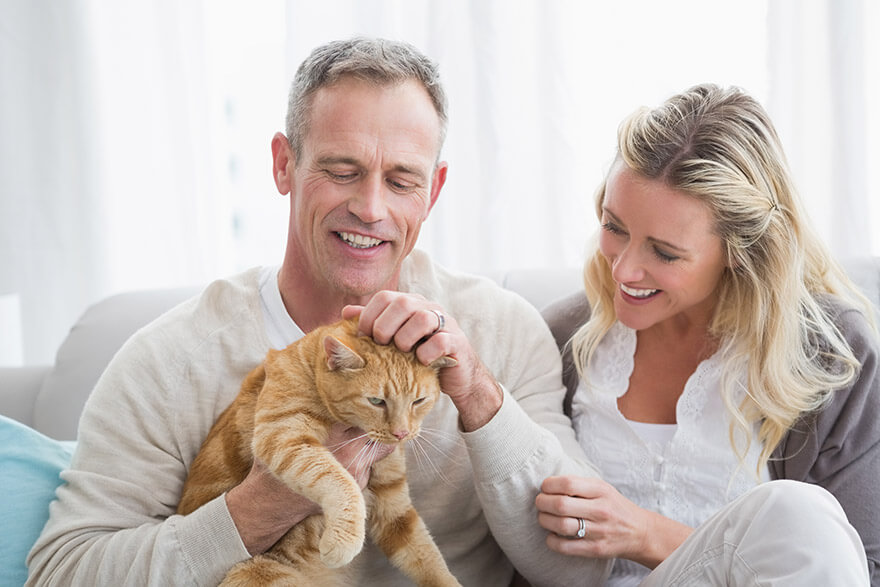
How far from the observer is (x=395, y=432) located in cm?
142

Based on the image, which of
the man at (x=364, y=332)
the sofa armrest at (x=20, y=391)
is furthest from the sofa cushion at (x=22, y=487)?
the sofa armrest at (x=20, y=391)

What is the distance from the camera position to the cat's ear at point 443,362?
1.40 meters

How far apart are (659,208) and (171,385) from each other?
3.37 ft

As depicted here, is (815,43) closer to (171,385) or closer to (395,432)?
(395,432)

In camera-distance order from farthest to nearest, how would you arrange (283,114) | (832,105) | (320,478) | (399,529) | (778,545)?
(283,114) → (832,105) → (399,529) → (320,478) → (778,545)

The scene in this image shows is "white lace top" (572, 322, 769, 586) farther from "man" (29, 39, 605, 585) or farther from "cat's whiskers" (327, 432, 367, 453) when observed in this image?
"cat's whiskers" (327, 432, 367, 453)

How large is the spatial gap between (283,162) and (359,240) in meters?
0.28

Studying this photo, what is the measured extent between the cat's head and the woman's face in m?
0.48

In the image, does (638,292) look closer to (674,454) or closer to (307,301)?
(674,454)

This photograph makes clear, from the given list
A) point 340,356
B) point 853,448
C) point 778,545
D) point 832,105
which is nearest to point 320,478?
point 340,356

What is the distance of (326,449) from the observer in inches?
55.3

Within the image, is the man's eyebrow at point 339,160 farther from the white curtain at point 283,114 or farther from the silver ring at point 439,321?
the white curtain at point 283,114

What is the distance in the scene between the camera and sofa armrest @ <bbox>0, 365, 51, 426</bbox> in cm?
214

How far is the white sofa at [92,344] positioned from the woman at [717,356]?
419 millimetres
